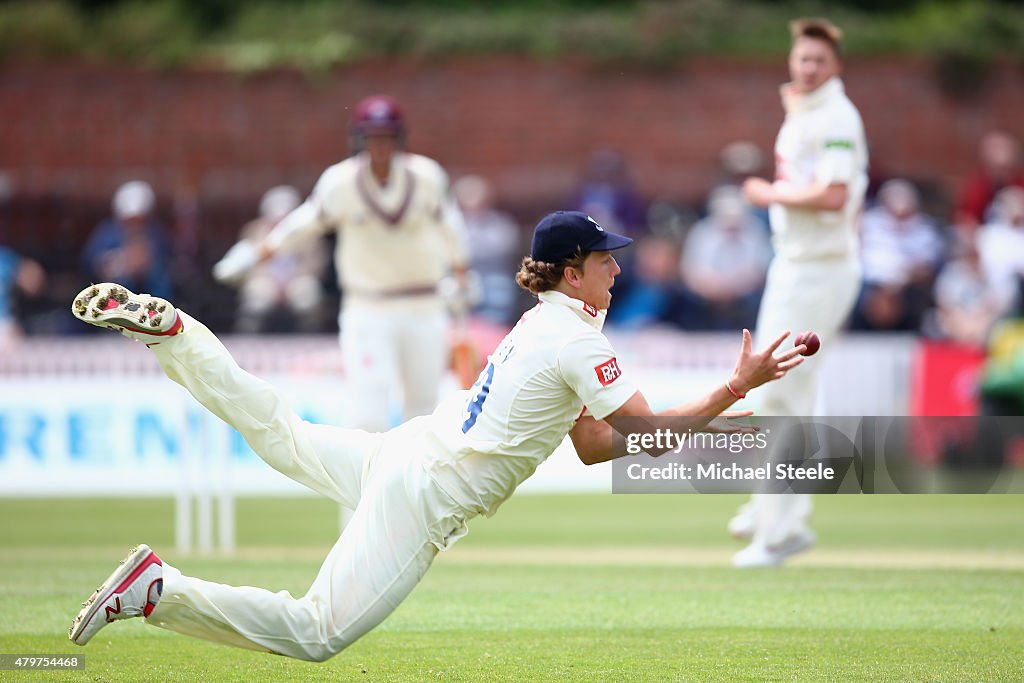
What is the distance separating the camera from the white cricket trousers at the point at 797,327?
29.6 ft

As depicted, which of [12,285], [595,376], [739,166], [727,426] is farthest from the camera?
[739,166]

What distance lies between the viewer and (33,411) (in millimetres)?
13383

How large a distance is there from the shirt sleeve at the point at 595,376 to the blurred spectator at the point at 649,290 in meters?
10.6

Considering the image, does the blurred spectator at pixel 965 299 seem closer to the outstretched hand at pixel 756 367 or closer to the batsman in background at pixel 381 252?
the batsman in background at pixel 381 252

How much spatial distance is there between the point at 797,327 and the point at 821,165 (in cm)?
94

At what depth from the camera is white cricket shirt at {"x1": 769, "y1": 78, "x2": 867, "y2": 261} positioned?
9023mm

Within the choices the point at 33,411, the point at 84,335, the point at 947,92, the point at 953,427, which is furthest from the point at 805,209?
the point at 947,92

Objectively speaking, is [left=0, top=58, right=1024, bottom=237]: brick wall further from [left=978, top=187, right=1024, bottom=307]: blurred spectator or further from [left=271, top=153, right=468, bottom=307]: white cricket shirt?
[left=271, top=153, right=468, bottom=307]: white cricket shirt

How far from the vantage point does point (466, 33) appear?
21953mm

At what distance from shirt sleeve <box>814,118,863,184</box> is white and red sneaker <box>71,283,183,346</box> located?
4312 mm

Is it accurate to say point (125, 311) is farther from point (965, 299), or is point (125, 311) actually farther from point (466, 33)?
point (466, 33)

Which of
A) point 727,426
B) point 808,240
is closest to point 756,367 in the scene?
point 727,426

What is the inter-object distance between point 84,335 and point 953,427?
30.7ft

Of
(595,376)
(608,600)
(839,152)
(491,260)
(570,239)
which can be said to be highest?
(839,152)
